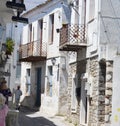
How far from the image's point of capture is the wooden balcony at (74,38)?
1762 cm

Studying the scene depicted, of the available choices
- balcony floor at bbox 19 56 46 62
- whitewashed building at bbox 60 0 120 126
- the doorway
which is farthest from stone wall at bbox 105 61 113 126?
the doorway

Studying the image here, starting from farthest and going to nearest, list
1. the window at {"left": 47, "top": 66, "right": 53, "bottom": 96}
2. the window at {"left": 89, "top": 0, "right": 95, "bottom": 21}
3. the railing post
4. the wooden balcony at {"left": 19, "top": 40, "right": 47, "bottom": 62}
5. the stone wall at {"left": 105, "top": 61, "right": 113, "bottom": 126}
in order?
the wooden balcony at {"left": 19, "top": 40, "right": 47, "bottom": 62} < the window at {"left": 47, "top": 66, "right": 53, "bottom": 96} < the window at {"left": 89, "top": 0, "right": 95, "bottom": 21} < the stone wall at {"left": 105, "top": 61, "right": 113, "bottom": 126} < the railing post

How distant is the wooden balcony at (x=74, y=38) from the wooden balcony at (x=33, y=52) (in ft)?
24.8

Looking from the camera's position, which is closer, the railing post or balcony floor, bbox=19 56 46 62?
the railing post

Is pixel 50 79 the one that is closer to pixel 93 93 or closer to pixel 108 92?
pixel 93 93

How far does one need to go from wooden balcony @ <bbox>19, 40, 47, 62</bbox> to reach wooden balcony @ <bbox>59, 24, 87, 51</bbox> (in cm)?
756

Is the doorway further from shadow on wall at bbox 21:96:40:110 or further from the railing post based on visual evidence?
the railing post

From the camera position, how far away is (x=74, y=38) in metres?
17.8

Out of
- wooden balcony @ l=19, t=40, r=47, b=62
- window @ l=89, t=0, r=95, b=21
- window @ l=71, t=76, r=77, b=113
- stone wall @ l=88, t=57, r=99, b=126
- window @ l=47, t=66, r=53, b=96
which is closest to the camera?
stone wall @ l=88, t=57, r=99, b=126

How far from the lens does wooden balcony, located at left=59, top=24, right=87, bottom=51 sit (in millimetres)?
17625

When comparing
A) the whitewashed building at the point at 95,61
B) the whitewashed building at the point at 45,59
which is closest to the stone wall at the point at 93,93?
the whitewashed building at the point at 95,61

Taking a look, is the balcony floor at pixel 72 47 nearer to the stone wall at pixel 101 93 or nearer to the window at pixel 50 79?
the stone wall at pixel 101 93

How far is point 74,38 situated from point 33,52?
9.01 m

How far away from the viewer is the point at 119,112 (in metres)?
14.0
